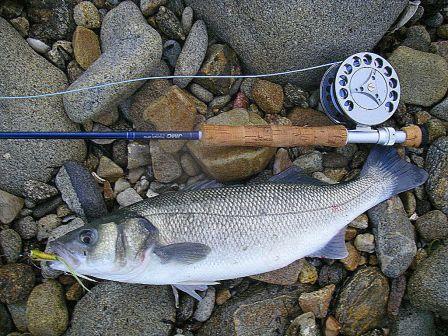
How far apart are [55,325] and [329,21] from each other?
300 centimetres

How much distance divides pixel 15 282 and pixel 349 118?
108 inches

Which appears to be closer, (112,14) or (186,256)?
(186,256)

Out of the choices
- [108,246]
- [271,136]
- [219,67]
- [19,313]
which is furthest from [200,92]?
[19,313]

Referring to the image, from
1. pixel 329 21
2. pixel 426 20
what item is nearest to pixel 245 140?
pixel 329 21

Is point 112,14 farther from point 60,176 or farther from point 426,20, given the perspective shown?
point 426,20

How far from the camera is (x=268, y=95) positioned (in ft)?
11.4

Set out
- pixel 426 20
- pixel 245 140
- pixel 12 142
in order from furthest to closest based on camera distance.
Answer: pixel 426 20, pixel 12 142, pixel 245 140

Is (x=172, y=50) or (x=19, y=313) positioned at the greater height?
(x=172, y=50)

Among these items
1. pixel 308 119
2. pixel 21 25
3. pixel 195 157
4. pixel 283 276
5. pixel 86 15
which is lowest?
pixel 283 276

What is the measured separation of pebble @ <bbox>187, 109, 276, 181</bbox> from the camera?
10.5 ft

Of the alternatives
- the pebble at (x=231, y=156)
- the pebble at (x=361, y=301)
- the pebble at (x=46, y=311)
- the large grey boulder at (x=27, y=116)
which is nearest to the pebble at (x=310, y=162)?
the pebble at (x=231, y=156)

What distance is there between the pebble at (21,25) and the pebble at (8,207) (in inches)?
49.4

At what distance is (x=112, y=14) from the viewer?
11.1ft

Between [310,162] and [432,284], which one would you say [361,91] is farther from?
[432,284]
